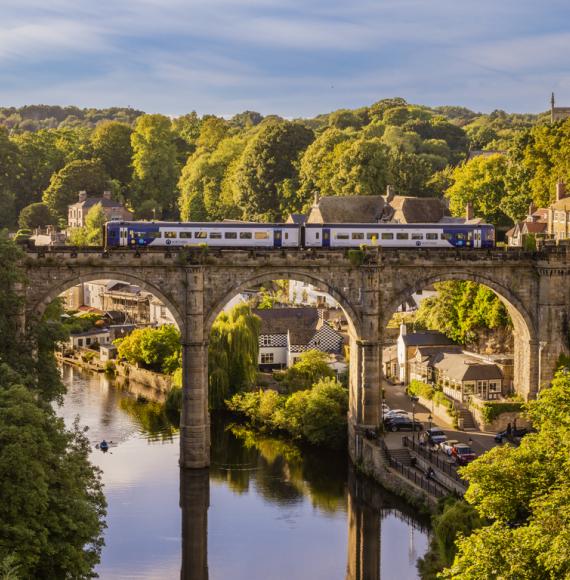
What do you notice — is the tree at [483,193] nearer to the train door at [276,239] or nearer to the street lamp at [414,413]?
the street lamp at [414,413]

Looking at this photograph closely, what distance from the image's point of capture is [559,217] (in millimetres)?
77875

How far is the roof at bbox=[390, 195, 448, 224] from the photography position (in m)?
88.8

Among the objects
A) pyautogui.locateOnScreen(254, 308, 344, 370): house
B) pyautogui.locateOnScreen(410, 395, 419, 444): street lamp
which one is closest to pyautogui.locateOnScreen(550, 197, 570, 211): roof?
pyautogui.locateOnScreen(254, 308, 344, 370): house

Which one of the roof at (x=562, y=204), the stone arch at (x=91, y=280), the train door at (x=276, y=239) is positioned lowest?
the stone arch at (x=91, y=280)

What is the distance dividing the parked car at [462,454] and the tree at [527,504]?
1536cm

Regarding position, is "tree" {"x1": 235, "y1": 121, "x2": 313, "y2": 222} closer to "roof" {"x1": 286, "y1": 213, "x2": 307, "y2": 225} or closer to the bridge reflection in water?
"roof" {"x1": 286, "y1": 213, "x2": 307, "y2": 225}

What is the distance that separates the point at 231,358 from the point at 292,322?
11.5 metres

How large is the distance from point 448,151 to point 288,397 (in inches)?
3241

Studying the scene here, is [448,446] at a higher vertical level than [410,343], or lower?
lower

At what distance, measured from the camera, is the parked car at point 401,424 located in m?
57.5

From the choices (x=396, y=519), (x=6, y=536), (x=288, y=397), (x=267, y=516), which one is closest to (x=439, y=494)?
(x=396, y=519)

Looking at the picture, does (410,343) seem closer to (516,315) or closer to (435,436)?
(516,315)

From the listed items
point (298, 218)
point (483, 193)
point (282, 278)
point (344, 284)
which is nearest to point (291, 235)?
point (282, 278)

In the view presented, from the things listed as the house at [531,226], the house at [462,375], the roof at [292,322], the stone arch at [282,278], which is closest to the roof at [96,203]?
the roof at [292,322]
